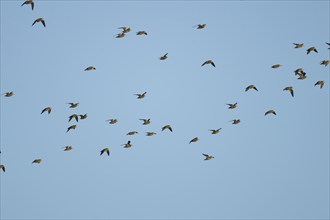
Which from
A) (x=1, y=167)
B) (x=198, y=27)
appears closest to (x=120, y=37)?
(x=198, y=27)

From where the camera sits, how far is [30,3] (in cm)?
19100

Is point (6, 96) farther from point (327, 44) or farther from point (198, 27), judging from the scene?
point (327, 44)

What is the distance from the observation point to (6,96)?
653 ft

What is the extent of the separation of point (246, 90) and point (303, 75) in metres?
7.95

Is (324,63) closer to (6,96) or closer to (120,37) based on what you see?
(120,37)

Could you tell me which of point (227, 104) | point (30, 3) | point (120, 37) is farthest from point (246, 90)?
point (30, 3)

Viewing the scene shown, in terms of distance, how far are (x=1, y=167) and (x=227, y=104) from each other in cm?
3170

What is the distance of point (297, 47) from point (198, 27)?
13.6 meters

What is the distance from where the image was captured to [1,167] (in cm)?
19588

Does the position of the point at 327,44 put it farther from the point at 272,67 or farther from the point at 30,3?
the point at 30,3

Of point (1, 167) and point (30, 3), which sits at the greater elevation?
point (30, 3)

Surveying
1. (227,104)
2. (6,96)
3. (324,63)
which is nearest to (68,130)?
(6,96)

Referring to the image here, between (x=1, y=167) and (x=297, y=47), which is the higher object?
(x=297, y=47)

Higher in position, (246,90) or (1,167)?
(246,90)
